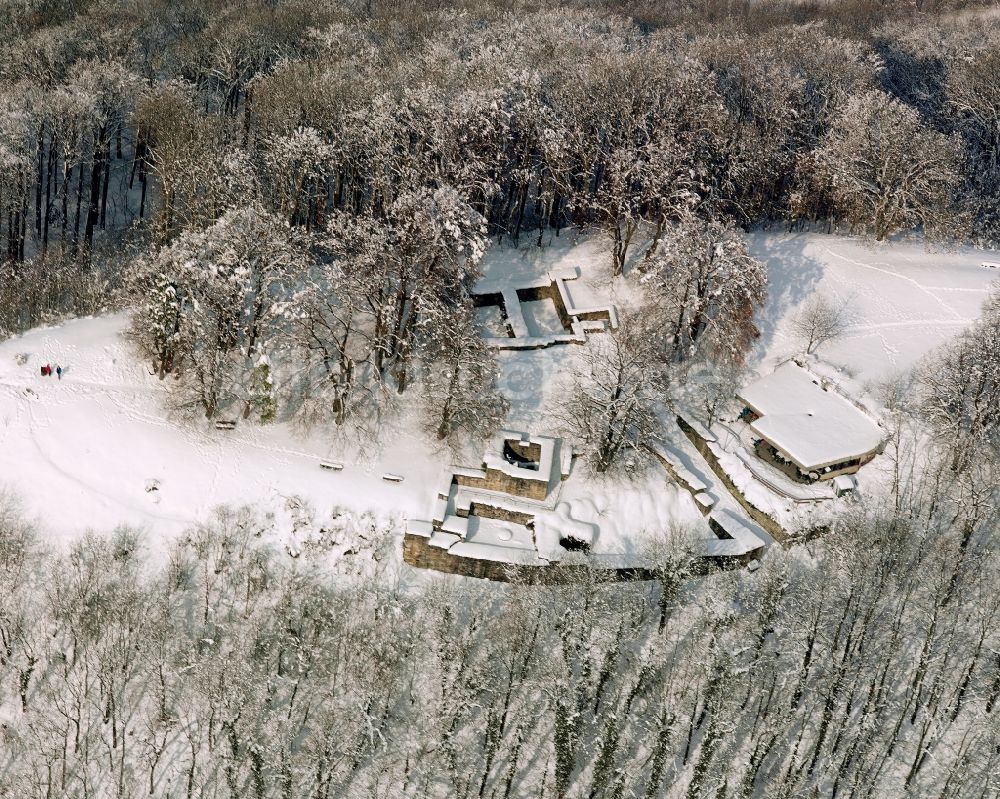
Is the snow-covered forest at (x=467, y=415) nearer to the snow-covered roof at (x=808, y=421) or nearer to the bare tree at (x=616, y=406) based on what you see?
the bare tree at (x=616, y=406)

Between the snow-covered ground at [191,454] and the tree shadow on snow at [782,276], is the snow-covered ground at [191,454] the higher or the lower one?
the lower one

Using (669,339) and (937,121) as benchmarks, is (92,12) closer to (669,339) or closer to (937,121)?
(669,339)

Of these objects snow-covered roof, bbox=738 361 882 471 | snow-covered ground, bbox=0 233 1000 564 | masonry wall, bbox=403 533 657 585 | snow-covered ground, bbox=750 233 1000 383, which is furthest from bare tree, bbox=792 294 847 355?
masonry wall, bbox=403 533 657 585

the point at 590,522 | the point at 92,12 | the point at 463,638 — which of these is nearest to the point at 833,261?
the point at 590,522

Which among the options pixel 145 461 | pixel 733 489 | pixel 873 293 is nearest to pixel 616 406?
pixel 733 489

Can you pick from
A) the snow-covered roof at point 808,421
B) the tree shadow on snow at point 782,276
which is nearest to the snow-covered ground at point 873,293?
the tree shadow on snow at point 782,276
